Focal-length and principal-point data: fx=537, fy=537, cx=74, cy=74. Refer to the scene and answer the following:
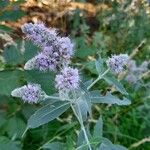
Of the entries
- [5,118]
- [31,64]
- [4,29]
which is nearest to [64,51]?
[31,64]

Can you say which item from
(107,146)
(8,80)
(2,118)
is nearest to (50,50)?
(107,146)

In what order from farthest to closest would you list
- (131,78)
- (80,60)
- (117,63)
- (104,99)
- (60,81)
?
1. (80,60)
2. (131,78)
3. (104,99)
4. (117,63)
5. (60,81)

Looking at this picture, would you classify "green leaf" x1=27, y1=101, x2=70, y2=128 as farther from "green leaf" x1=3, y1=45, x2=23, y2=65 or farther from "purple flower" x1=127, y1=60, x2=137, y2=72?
"purple flower" x1=127, y1=60, x2=137, y2=72

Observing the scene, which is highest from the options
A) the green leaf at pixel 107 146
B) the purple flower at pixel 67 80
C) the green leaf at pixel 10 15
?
the purple flower at pixel 67 80

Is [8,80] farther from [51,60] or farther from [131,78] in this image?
Answer: [131,78]

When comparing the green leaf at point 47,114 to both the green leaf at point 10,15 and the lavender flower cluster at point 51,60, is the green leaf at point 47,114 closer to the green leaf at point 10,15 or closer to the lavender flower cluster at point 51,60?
the lavender flower cluster at point 51,60

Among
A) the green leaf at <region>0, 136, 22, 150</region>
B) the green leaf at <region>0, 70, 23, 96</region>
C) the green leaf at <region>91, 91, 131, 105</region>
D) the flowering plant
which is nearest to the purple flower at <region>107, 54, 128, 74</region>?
the flowering plant

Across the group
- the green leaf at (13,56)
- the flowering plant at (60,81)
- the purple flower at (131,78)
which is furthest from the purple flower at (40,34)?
the purple flower at (131,78)
